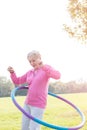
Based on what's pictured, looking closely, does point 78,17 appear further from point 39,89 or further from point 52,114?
point 39,89

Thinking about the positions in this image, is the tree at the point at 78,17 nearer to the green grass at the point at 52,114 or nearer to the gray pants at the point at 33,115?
the green grass at the point at 52,114

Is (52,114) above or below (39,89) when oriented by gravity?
below

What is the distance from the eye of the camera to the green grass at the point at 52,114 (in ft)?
38.0

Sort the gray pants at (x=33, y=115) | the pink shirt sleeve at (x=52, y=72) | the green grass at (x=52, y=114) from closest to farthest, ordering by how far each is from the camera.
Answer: the pink shirt sleeve at (x=52, y=72) < the gray pants at (x=33, y=115) < the green grass at (x=52, y=114)

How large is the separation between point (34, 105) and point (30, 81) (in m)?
0.38

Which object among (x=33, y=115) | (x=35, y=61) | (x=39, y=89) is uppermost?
(x=35, y=61)

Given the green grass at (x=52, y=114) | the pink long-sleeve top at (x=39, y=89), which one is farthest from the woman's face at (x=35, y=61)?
the green grass at (x=52, y=114)

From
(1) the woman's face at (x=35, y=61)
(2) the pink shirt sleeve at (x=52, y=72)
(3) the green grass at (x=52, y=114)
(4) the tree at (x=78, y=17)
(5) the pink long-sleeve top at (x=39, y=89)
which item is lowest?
(3) the green grass at (x=52, y=114)

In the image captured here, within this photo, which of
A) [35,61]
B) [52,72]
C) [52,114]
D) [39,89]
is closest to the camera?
[52,72]

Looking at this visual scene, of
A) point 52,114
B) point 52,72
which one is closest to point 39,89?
point 52,72

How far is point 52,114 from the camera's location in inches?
557

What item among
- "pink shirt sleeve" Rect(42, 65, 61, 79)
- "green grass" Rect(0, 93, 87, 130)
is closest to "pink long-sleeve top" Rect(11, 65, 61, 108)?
"pink shirt sleeve" Rect(42, 65, 61, 79)

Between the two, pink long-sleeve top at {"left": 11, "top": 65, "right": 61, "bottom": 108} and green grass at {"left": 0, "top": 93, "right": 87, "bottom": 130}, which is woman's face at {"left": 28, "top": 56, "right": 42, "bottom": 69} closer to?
pink long-sleeve top at {"left": 11, "top": 65, "right": 61, "bottom": 108}

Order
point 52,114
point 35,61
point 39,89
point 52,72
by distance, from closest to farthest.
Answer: point 52,72
point 35,61
point 39,89
point 52,114
